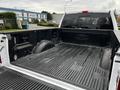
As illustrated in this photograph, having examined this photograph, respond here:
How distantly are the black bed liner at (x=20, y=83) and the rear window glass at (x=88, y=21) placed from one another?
322cm

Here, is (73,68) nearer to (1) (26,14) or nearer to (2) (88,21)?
(2) (88,21)

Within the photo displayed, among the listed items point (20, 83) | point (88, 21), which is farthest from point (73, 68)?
point (88, 21)

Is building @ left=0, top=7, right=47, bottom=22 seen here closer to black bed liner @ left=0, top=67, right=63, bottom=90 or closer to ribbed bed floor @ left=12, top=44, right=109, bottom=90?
ribbed bed floor @ left=12, top=44, right=109, bottom=90

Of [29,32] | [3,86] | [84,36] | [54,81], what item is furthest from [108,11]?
[3,86]

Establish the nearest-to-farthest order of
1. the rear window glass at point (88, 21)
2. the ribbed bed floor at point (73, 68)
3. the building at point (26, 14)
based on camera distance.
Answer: the ribbed bed floor at point (73, 68), the rear window glass at point (88, 21), the building at point (26, 14)

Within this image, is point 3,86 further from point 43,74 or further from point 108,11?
point 108,11

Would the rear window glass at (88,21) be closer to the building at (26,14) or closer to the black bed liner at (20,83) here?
the black bed liner at (20,83)

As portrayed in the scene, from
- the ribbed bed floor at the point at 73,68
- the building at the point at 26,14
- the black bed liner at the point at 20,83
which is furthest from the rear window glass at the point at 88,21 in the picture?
the building at the point at 26,14

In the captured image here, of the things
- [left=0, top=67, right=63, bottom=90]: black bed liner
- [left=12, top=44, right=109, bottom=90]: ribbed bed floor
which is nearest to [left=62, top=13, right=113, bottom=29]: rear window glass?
[left=12, top=44, right=109, bottom=90]: ribbed bed floor

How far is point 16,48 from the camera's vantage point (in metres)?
3.09

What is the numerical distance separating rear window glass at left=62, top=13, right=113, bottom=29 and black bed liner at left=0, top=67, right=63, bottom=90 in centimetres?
322

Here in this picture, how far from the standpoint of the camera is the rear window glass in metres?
4.59

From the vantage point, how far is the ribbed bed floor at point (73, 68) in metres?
2.29

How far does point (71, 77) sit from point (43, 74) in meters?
0.52
